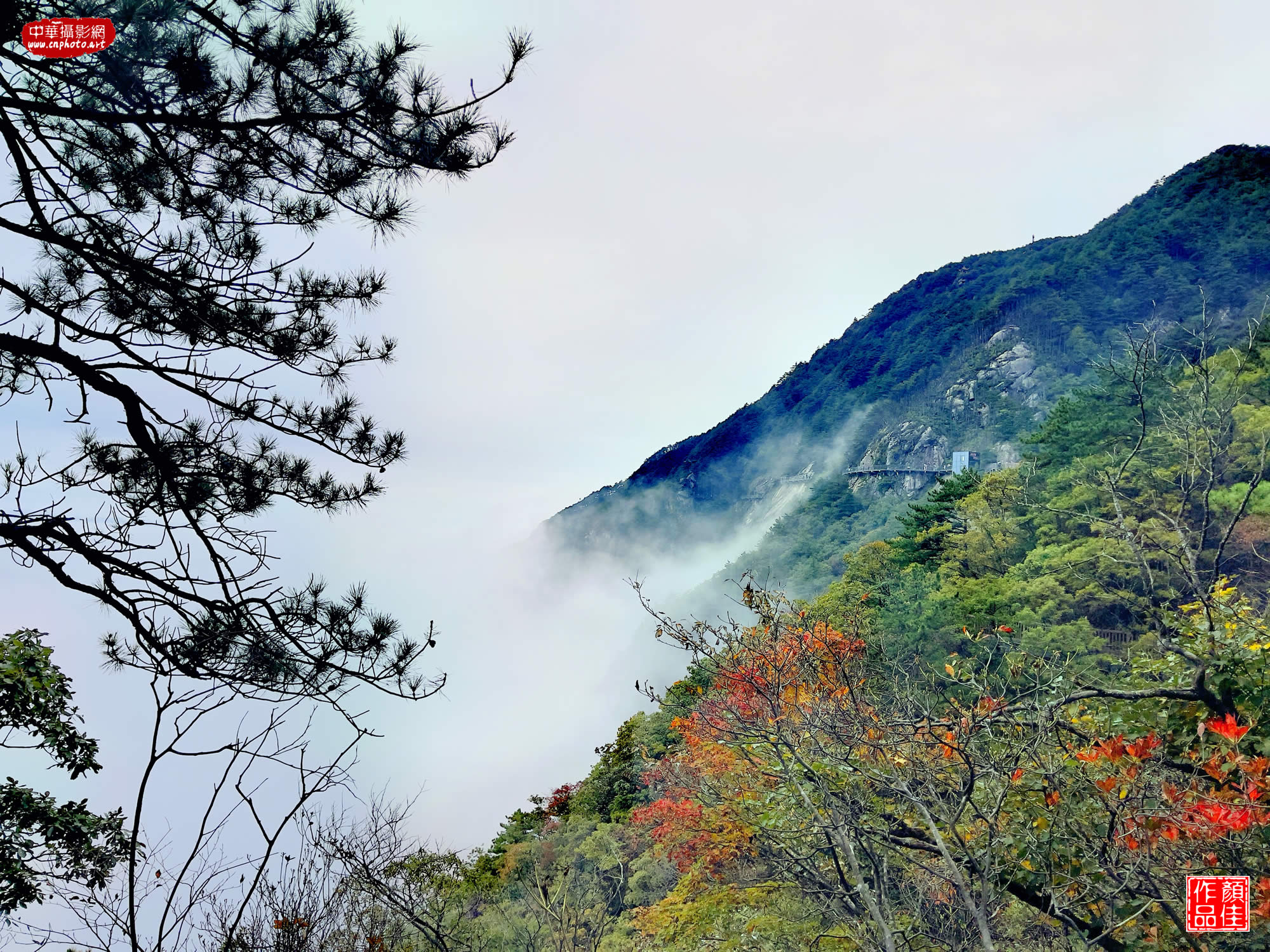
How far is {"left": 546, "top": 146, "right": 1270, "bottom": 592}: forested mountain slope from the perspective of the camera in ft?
181

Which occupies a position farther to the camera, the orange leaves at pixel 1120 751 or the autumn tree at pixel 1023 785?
the orange leaves at pixel 1120 751

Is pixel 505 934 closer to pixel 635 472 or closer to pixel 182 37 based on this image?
pixel 182 37

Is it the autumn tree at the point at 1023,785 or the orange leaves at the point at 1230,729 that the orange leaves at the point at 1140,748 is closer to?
the autumn tree at the point at 1023,785

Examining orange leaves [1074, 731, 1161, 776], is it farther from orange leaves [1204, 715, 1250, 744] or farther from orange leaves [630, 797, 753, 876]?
orange leaves [630, 797, 753, 876]

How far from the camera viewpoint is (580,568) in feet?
377

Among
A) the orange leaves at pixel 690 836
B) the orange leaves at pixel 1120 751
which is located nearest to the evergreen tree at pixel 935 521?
the orange leaves at pixel 690 836

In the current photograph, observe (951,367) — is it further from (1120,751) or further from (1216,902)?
(1216,902)

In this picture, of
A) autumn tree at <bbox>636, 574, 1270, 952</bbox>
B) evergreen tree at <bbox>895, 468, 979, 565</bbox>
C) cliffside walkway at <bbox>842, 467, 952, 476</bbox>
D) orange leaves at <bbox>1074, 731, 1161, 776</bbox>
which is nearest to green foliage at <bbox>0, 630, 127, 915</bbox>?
autumn tree at <bbox>636, 574, 1270, 952</bbox>

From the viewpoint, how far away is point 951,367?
74.8 metres

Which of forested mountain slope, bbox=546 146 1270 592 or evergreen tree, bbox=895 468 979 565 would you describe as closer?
evergreen tree, bbox=895 468 979 565

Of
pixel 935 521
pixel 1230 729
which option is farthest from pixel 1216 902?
pixel 935 521

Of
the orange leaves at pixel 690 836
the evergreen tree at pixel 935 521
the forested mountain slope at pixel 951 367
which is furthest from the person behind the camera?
the forested mountain slope at pixel 951 367

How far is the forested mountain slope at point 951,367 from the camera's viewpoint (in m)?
55.1

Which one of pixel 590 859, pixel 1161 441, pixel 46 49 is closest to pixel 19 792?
pixel 46 49
